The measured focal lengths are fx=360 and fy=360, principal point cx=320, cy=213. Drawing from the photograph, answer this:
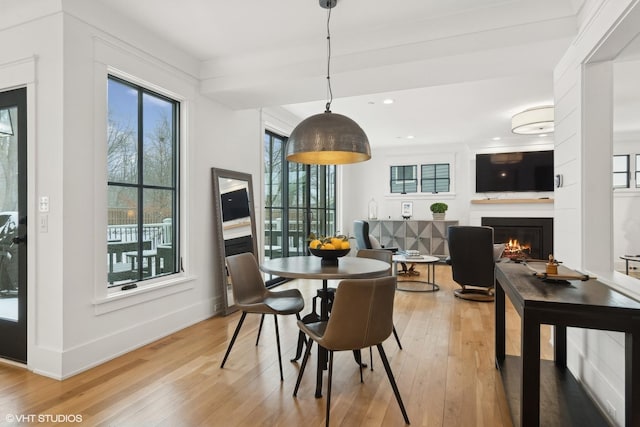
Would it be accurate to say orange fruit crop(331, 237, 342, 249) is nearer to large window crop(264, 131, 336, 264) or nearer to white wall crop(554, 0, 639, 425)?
white wall crop(554, 0, 639, 425)

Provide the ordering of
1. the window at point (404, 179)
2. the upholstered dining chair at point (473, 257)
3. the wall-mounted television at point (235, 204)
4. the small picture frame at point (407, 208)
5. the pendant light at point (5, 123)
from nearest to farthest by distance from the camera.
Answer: the pendant light at point (5, 123) < the wall-mounted television at point (235, 204) < the upholstered dining chair at point (473, 257) < the small picture frame at point (407, 208) < the window at point (404, 179)

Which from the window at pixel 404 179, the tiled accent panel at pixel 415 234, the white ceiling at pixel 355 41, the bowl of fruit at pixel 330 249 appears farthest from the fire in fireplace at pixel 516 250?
the bowl of fruit at pixel 330 249

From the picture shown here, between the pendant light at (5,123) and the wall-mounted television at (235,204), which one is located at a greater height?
the pendant light at (5,123)

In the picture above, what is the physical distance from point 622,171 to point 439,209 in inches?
136

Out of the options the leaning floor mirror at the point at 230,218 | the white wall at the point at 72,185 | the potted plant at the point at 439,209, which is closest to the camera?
the white wall at the point at 72,185

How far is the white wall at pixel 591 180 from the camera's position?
210 centimetres

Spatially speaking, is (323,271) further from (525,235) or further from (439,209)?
(525,235)

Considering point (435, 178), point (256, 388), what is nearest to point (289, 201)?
point (256, 388)

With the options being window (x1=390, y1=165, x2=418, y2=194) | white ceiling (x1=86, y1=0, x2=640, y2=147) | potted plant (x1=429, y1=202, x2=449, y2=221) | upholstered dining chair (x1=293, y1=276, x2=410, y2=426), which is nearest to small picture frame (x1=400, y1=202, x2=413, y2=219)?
window (x1=390, y1=165, x2=418, y2=194)

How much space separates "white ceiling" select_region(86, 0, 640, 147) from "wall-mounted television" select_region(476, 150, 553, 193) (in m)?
3.71

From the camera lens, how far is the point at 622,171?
700 centimetres

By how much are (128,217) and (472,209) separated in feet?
22.8

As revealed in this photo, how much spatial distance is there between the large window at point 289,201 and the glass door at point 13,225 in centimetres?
295

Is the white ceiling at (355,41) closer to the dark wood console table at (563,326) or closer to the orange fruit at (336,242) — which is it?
the orange fruit at (336,242)
